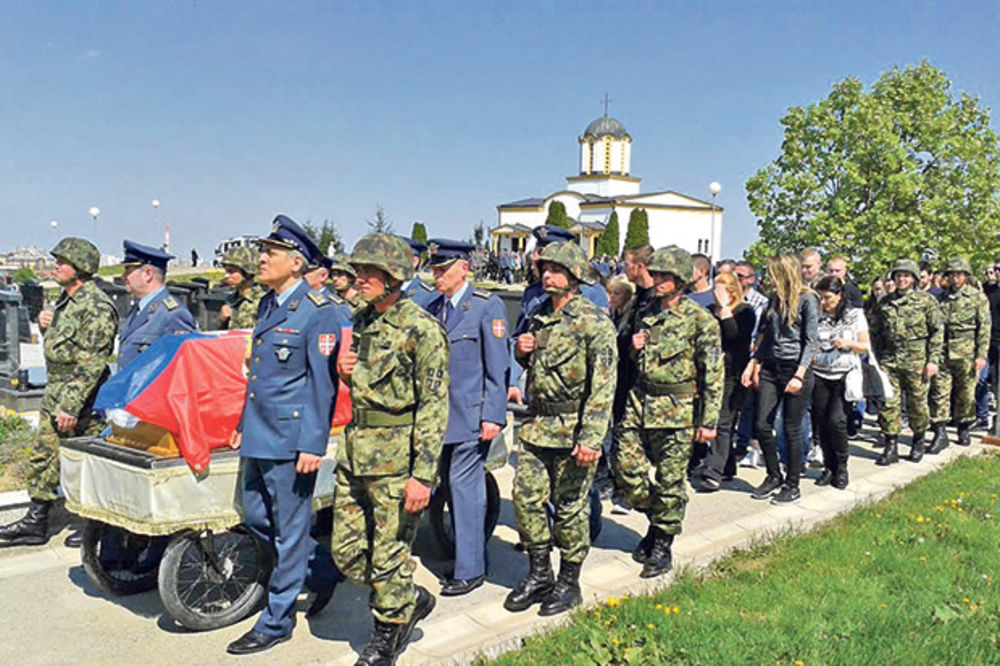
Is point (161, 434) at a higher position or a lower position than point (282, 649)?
higher

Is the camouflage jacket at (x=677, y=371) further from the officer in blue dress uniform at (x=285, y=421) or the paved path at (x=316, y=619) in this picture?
the officer in blue dress uniform at (x=285, y=421)

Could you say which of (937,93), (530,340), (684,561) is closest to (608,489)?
(684,561)

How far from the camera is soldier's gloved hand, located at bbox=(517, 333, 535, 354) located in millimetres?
4824

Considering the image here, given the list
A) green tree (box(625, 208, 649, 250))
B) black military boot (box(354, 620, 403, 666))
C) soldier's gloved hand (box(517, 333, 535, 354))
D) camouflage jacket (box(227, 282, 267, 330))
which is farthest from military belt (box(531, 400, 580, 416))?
green tree (box(625, 208, 649, 250))

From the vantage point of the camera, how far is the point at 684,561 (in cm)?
555

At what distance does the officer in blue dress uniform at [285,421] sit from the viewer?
4125 millimetres

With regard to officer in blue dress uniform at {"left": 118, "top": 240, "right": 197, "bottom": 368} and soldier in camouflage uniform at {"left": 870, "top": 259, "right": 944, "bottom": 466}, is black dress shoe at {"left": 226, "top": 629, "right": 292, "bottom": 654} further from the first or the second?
soldier in camouflage uniform at {"left": 870, "top": 259, "right": 944, "bottom": 466}

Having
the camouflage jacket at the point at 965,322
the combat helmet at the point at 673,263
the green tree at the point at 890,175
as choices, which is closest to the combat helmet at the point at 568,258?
the combat helmet at the point at 673,263

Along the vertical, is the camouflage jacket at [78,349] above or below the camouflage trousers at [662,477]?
above

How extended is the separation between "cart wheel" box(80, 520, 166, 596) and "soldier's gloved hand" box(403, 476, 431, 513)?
6.19 ft

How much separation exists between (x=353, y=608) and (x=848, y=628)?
8.53 feet

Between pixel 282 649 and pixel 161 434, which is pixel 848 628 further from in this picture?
pixel 161 434

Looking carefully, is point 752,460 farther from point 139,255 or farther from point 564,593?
point 139,255

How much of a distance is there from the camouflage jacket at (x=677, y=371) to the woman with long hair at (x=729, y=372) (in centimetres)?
180
